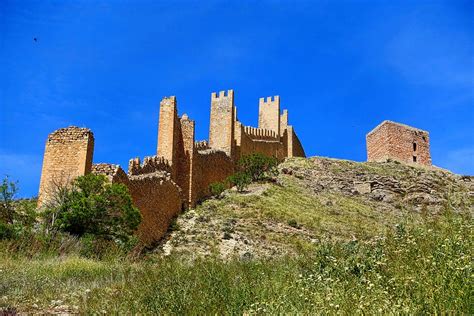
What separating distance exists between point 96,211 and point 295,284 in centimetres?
979

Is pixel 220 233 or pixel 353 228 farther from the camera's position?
pixel 353 228

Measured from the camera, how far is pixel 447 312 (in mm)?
4691

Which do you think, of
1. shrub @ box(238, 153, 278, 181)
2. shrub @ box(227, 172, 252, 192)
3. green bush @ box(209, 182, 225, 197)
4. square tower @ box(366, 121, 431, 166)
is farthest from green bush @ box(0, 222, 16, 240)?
square tower @ box(366, 121, 431, 166)

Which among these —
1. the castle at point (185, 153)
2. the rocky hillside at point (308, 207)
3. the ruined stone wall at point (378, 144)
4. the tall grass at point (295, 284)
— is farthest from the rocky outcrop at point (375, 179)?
the tall grass at point (295, 284)

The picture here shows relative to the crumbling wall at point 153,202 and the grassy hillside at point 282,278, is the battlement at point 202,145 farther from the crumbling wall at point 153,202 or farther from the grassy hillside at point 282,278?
the grassy hillside at point 282,278

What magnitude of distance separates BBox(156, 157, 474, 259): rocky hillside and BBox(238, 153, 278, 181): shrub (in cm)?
107

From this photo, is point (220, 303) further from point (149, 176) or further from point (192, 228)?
point (192, 228)

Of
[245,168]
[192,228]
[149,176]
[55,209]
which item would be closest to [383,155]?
[245,168]

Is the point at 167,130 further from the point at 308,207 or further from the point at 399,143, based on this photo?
the point at 399,143

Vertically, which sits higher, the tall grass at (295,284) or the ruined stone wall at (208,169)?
the ruined stone wall at (208,169)

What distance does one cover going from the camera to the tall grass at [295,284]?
504 cm

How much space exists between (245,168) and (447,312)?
1261 inches

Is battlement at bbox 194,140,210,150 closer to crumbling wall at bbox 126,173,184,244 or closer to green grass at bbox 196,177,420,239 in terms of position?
green grass at bbox 196,177,420,239

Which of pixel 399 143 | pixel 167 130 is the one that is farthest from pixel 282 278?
pixel 399 143
